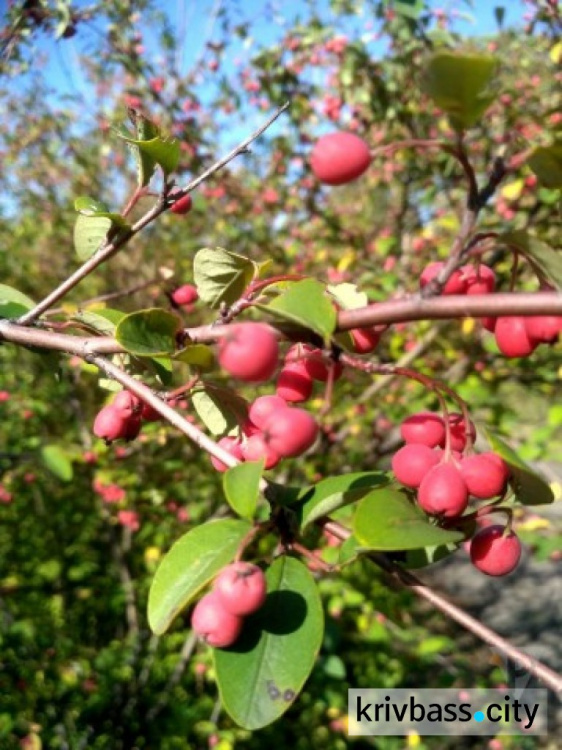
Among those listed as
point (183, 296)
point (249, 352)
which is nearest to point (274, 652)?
point (249, 352)

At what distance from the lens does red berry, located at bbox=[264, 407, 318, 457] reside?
580 mm

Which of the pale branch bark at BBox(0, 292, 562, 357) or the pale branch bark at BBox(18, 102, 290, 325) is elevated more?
the pale branch bark at BBox(18, 102, 290, 325)

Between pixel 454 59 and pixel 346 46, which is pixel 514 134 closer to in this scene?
pixel 454 59

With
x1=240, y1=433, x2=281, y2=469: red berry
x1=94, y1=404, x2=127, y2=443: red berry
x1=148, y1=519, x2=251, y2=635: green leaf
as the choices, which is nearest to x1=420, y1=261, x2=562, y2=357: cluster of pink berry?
x1=240, y1=433, x2=281, y2=469: red berry

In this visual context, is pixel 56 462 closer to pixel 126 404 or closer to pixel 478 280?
pixel 126 404

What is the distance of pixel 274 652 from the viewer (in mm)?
618

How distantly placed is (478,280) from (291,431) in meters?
0.26

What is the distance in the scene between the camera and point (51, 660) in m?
2.91

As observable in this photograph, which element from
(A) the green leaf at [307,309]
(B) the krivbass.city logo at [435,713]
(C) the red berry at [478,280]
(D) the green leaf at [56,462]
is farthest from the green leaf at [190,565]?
(B) the krivbass.city logo at [435,713]

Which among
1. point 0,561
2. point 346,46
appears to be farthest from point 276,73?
point 0,561

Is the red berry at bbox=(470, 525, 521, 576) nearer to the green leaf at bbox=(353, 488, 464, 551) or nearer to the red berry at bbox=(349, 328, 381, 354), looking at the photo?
the green leaf at bbox=(353, 488, 464, 551)

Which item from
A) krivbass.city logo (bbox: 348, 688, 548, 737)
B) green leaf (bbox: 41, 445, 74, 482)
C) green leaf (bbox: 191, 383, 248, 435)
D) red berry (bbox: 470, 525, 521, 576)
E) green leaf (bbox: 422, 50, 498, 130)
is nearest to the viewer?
green leaf (bbox: 422, 50, 498, 130)

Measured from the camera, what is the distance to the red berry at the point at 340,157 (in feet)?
1.89

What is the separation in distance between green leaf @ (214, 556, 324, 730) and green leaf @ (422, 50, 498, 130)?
443 mm
